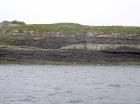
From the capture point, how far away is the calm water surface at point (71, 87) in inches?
1275

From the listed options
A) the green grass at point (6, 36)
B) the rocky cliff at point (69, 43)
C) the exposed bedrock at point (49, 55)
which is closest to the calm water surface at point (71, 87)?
the exposed bedrock at point (49, 55)

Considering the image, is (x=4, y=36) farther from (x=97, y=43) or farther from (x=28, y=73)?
(x=28, y=73)

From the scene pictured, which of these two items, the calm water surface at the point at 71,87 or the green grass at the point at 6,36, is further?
the green grass at the point at 6,36

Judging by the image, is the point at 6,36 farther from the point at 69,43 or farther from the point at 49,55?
the point at 49,55

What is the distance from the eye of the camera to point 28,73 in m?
53.4

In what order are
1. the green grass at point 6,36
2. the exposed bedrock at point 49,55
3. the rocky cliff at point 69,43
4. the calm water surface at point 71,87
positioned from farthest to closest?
the green grass at point 6,36, the rocky cliff at point 69,43, the exposed bedrock at point 49,55, the calm water surface at point 71,87

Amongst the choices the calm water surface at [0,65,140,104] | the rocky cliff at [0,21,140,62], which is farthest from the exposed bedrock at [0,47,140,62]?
the calm water surface at [0,65,140,104]

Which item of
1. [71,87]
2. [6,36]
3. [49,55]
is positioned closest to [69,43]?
[49,55]

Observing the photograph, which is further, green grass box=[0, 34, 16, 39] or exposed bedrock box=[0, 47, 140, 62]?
green grass box=[0, 34, 16, 39]

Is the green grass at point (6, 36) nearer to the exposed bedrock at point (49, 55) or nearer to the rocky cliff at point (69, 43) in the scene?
the rocky cliff at point (69, 43)

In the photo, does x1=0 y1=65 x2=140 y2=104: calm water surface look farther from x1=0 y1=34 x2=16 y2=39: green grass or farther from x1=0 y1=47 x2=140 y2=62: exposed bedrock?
x1=0 y1=34 x2=16 y2=39: green grass

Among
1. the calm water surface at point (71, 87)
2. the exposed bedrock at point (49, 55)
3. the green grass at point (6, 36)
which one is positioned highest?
the green grass at point (6, 36)

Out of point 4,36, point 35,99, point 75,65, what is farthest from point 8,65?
point 35,99

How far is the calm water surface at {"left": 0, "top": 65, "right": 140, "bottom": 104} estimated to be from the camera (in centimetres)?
3238
